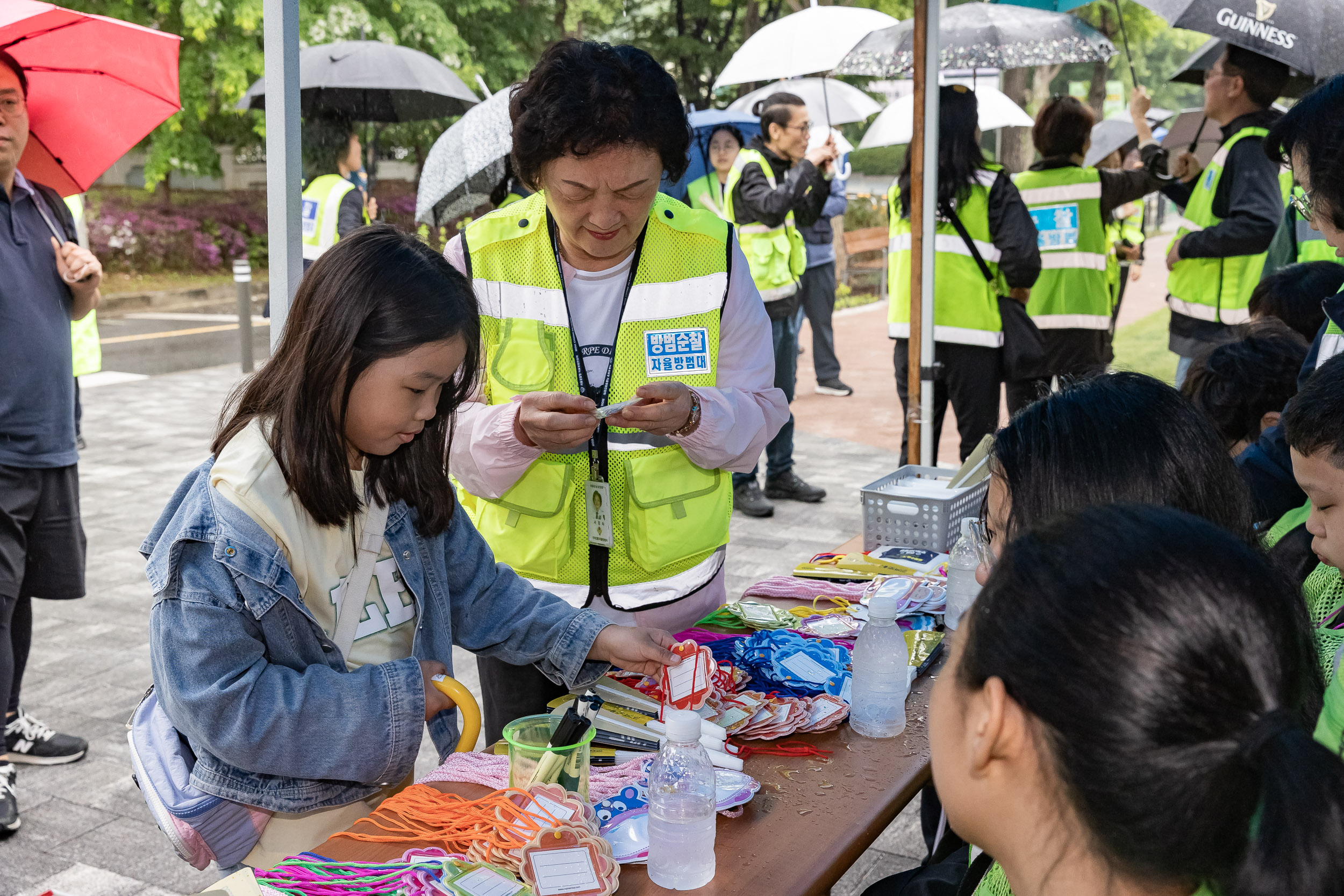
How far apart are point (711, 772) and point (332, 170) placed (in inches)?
248

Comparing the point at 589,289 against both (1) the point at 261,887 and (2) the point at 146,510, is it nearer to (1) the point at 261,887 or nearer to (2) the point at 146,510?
(1) the point at 261,887

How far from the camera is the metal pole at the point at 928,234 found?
420cm

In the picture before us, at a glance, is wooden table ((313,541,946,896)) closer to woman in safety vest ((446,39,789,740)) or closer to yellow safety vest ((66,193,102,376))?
woman in safety vest ((446,39,789,740))

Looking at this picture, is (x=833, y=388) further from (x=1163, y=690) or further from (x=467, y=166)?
(x=1163, y=690)

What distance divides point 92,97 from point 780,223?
3953 millimetres

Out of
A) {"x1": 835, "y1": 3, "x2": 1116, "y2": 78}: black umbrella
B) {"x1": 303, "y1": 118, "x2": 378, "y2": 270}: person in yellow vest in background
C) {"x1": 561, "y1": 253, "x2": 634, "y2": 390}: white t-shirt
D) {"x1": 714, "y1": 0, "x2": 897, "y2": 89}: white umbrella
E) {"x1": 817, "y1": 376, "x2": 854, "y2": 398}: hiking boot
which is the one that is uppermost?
{"x1": 714, "y1": 0, "x2": 897, "y2": 89}: white umbrella

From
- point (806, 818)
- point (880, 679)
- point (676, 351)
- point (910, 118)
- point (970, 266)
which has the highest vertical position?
point (910, 118)

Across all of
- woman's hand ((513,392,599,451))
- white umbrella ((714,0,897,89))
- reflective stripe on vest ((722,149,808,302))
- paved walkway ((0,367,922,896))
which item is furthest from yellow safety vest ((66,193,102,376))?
white umbrella ((714,0,897,89))

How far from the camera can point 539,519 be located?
2.41 metres

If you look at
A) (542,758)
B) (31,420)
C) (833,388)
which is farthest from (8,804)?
(833,388)

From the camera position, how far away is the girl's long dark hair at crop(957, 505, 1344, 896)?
101cm

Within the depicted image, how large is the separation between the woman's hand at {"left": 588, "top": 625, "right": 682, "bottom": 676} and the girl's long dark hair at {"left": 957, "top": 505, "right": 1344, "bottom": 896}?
3.39ft

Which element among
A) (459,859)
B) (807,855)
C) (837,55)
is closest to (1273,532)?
(807,855)

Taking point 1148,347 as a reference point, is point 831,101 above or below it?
above
